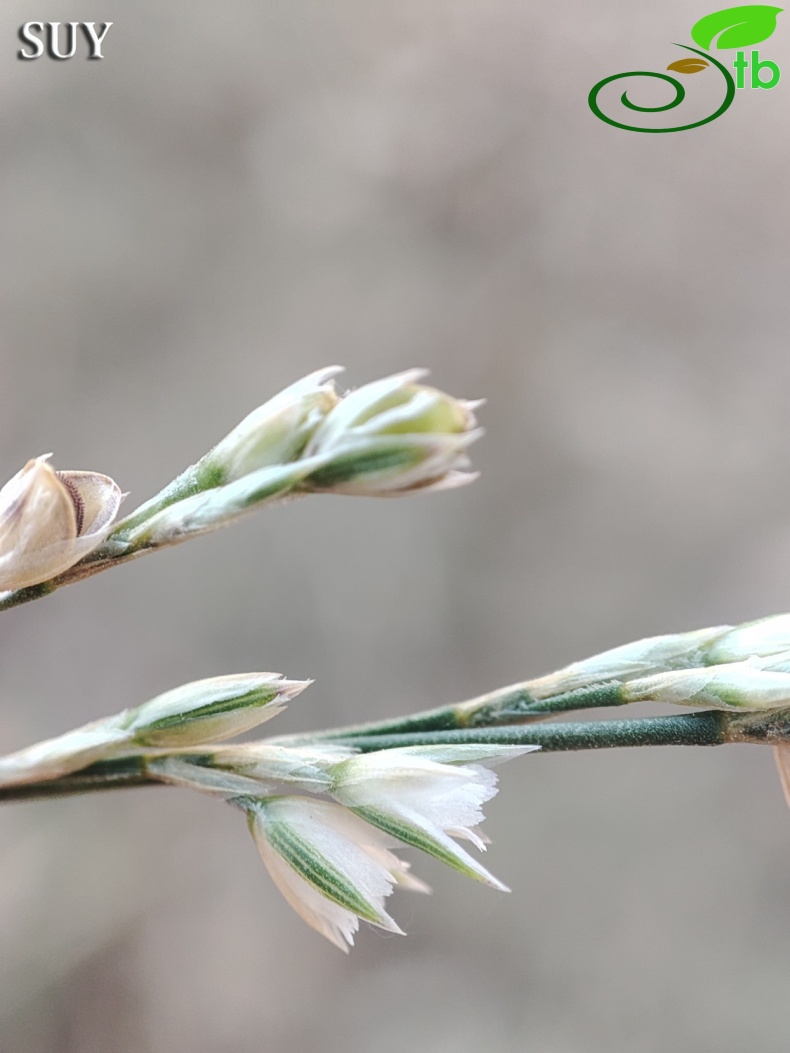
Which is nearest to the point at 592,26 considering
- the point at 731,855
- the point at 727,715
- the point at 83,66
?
the point at 83,66

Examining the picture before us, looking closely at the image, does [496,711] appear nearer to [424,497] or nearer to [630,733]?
[630,733]

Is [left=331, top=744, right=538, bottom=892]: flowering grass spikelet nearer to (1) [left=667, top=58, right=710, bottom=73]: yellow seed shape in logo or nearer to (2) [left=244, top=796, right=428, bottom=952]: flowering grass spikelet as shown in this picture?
(2) [left=244, top=796, right=428, bottom=952]: flowering grass spikelet

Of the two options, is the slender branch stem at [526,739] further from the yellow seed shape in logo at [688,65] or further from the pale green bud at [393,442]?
the yellow seed shape in logo at [688,65]

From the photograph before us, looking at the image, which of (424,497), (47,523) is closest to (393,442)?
(47,523)

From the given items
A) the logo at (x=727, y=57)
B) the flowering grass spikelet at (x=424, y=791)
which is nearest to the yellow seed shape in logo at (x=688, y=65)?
the logo at (x=727, y=57)

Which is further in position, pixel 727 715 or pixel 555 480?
pixel 555 480

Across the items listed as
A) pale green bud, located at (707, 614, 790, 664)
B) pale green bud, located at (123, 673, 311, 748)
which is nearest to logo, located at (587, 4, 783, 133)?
pale green bud, located at (707, 614, 790, 664)

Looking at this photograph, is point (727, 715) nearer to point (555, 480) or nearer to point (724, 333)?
point (555, 480)
